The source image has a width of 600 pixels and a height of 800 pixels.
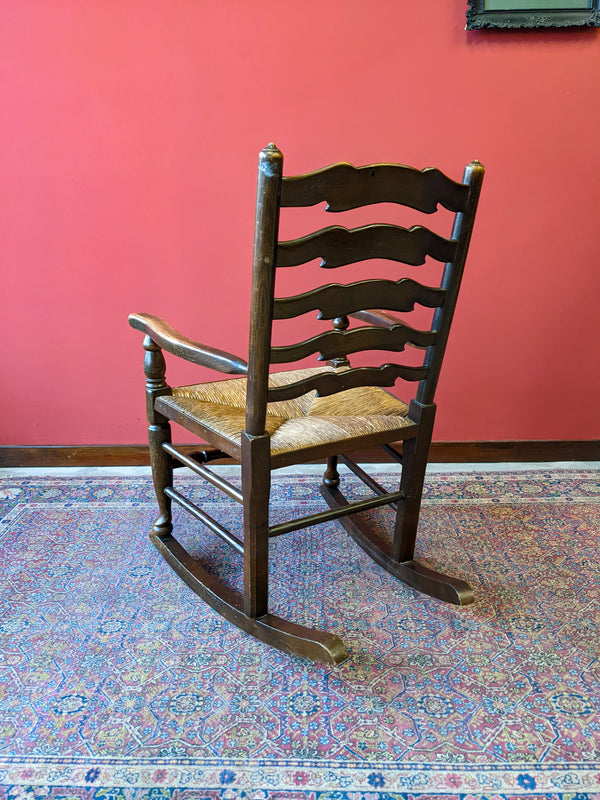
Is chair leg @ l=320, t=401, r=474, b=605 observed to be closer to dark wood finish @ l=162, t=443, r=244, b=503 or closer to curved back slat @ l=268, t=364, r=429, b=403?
curved back slat @ l=268, t=364, r=429, b=403

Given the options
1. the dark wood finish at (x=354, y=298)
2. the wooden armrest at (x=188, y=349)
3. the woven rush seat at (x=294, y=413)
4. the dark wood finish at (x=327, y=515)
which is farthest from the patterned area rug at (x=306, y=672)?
the dark wood finish at (x=354, y=298)

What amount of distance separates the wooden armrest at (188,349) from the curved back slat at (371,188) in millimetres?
397

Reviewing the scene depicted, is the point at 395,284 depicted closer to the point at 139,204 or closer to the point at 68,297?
the point at 139,204

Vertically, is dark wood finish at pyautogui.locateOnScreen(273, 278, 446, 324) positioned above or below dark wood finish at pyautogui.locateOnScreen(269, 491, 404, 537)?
above

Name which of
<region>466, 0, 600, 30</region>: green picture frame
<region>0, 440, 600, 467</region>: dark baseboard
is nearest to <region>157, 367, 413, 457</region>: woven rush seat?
<region>0, 440, 600, 467</region>: dark baseboard

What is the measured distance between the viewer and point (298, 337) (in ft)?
8.36

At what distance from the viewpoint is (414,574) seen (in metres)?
1.86

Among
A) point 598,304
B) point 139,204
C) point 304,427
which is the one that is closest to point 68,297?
point 139,204

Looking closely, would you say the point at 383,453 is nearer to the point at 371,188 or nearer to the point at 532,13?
the point at 371,188

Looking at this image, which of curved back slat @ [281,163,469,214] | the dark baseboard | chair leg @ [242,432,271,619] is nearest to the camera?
curved back slat @ [281,163,469,214]

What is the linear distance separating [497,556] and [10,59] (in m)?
2.52

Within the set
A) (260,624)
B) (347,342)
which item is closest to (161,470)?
(260,624)

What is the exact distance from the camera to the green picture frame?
2154mm

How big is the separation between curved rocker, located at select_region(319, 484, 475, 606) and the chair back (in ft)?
2.19
